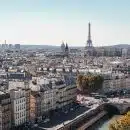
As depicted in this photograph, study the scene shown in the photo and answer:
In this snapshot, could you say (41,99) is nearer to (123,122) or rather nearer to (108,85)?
(123,122)

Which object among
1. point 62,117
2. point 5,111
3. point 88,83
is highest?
point 5,111

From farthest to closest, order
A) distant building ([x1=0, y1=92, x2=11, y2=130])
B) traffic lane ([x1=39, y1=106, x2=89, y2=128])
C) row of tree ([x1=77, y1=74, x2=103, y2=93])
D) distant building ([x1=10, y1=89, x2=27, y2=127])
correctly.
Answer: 1. row of tree ([x1=77, y1=74, x2=103, y2=93])
2. traffic lane ([x1=39, y1=106, x2=89, y2=128])
3. distant building ([x1=10, y1=89, x2=27, y2=127])
4. distant building ([x1=0, y1=92, x2=11, y2=130])

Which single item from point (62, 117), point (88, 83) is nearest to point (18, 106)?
point (62, 117)

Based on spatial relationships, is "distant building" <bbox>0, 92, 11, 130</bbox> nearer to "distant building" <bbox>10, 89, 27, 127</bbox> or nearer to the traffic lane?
"distant building" <bbox>10, 89, 27, 127</bbox>

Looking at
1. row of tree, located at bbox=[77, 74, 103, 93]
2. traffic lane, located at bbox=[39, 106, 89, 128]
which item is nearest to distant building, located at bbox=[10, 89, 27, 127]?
traffic lane, located at bbox=[39, 106, 89, 128]

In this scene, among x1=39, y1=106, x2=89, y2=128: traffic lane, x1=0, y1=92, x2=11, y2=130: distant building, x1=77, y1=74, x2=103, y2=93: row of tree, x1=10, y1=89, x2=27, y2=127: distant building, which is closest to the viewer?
x1=0, y1=92, x2=11, y2=130: distant building

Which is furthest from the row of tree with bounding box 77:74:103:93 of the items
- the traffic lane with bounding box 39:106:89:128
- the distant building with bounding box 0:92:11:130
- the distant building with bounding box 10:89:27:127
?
the distant building with bounding box 0:92:11:130

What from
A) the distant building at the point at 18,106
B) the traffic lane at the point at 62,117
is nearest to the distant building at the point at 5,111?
the distant building at the point at 18,106

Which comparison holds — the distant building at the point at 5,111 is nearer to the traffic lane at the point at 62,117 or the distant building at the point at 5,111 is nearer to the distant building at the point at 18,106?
the distant building at the point at 18,106

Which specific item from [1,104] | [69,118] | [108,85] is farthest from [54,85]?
[108,85]

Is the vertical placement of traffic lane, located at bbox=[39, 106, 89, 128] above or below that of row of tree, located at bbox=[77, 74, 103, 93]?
below

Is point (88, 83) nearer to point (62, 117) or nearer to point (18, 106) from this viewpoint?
point (62, 117)

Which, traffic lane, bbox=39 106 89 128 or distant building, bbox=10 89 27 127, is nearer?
distant building, bbox=10 89 27 127
